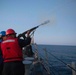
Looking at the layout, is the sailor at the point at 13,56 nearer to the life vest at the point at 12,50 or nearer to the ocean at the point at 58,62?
the life vest at the point at 12,50

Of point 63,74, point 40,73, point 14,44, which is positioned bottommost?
point 63,74

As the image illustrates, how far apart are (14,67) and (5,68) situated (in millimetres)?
221

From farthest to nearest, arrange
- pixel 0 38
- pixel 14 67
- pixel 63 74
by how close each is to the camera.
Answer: pixel 63 74 → pixel 0 38 → pixel 14 67

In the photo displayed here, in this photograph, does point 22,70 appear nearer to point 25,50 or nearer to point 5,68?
point 5,68

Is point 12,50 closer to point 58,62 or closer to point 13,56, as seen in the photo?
point 13,56

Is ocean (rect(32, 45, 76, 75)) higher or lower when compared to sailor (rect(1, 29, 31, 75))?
lower

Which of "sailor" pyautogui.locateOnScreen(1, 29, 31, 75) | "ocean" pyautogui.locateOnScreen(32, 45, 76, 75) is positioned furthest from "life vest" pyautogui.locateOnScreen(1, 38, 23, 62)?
"ocean" pyautogui.locateOnScreen(32, 45, 76, 75)

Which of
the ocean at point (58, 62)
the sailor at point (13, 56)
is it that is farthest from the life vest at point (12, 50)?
the ocean at point (58, 62)

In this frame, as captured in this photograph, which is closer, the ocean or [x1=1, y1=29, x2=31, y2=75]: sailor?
[x1=1, y1=29, x2=31, y2=75]: sailor

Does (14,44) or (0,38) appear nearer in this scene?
(14,44)

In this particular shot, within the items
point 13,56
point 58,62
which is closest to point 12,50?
point 13,56

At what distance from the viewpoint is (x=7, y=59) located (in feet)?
12.8

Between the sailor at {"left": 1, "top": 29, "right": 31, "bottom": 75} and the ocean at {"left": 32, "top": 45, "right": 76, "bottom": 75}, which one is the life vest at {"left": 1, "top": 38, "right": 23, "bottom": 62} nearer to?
the sailor at {"left": 1, "top": 29, "right": 31, "bottom": 75}

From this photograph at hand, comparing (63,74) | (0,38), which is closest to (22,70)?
(0,38)
